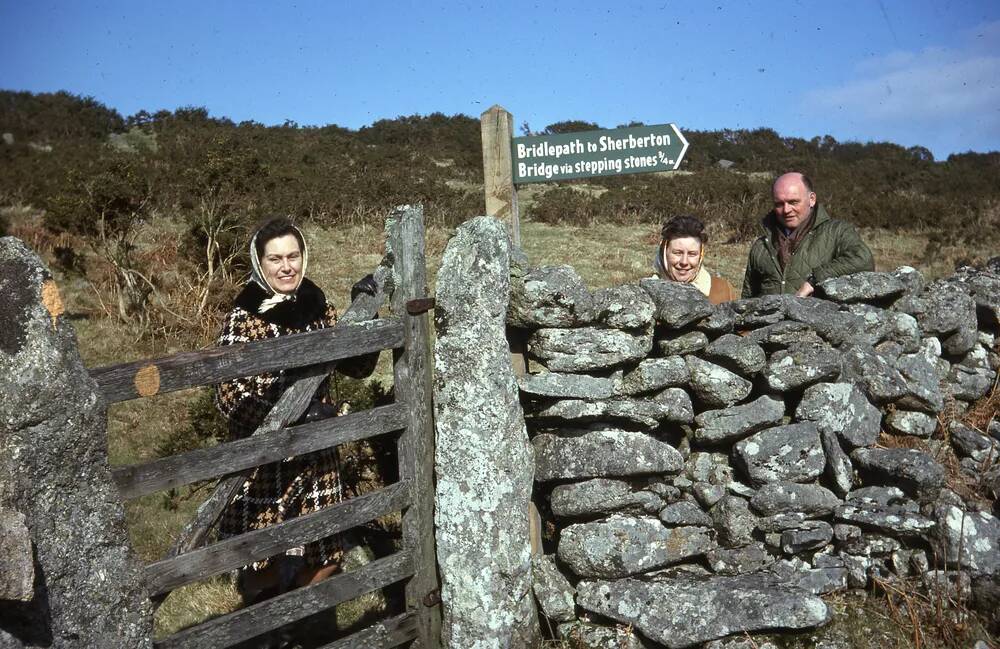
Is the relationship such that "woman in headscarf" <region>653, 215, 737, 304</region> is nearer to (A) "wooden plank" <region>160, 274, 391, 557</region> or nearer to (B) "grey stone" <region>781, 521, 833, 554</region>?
(B) "grey stone" <region>781, 521, 833, 554</region>

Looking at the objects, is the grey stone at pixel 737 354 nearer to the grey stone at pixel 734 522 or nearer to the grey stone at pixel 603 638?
the grey stone at pixel 734 522

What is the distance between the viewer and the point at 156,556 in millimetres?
5352

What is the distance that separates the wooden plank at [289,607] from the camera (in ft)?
10.4

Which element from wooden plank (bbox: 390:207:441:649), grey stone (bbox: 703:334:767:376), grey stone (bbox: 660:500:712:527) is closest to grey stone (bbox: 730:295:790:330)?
grey stone (bbox: 703:334:767:376)

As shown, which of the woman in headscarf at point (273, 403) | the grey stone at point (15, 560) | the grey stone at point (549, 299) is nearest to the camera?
the grey stone at point (15, 560)

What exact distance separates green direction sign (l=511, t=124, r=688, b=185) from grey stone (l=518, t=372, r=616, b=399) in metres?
1.32

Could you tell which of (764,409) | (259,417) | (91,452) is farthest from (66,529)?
(764,409)

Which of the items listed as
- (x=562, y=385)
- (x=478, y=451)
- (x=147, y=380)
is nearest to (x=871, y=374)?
(x=562, y=385)

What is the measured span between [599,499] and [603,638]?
0.69 metres

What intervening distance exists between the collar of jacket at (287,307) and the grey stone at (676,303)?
5.81 ft

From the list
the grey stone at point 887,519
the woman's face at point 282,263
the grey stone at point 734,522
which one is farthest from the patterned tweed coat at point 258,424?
the grey stone at point 887,519

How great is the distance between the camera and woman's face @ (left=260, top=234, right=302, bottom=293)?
12.5ft

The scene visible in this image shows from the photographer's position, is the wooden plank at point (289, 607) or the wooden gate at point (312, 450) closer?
the wooden gate at point (312, 450)

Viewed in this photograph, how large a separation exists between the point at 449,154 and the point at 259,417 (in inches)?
1032
